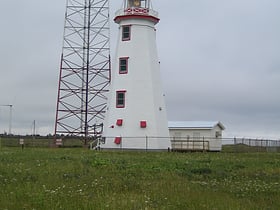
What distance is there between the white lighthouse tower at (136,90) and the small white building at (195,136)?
5.69m

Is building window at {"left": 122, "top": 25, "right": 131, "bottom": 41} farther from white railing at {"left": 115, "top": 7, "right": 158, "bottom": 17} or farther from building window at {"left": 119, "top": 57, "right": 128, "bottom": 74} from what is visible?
building window at {"left": 119, "top": 57, "right": 128, "bottom": 74}

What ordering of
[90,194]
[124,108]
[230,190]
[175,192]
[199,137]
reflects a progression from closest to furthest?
[90,194] < [175,192] < [230,190] < [124,108] < [199,137]

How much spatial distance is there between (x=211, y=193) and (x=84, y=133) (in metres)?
38.2

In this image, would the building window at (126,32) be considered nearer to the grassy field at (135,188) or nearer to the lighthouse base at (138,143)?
the lighthouse base at (138,143)

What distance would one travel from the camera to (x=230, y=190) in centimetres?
1369

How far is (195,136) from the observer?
1924 inches

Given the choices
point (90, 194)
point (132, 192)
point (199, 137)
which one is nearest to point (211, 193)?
point (132, 192)

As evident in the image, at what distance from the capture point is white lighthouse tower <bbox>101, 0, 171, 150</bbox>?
40250 mm

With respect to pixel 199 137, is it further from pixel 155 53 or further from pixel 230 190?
pixel 230 190

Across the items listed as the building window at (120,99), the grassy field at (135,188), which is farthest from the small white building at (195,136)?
the grassy field at (135,188)

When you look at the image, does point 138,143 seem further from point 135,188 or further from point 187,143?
point 135,188

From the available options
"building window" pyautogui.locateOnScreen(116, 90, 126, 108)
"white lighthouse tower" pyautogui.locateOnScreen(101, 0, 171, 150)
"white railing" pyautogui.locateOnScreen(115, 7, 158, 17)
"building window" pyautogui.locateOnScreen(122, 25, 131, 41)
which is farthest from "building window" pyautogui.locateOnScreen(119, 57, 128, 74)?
"white railing" pyautogui.locateOnScreen(115, 7, 158, 17)

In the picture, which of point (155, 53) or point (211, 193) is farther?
point (155, 53)

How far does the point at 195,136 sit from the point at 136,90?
11.0 metres
